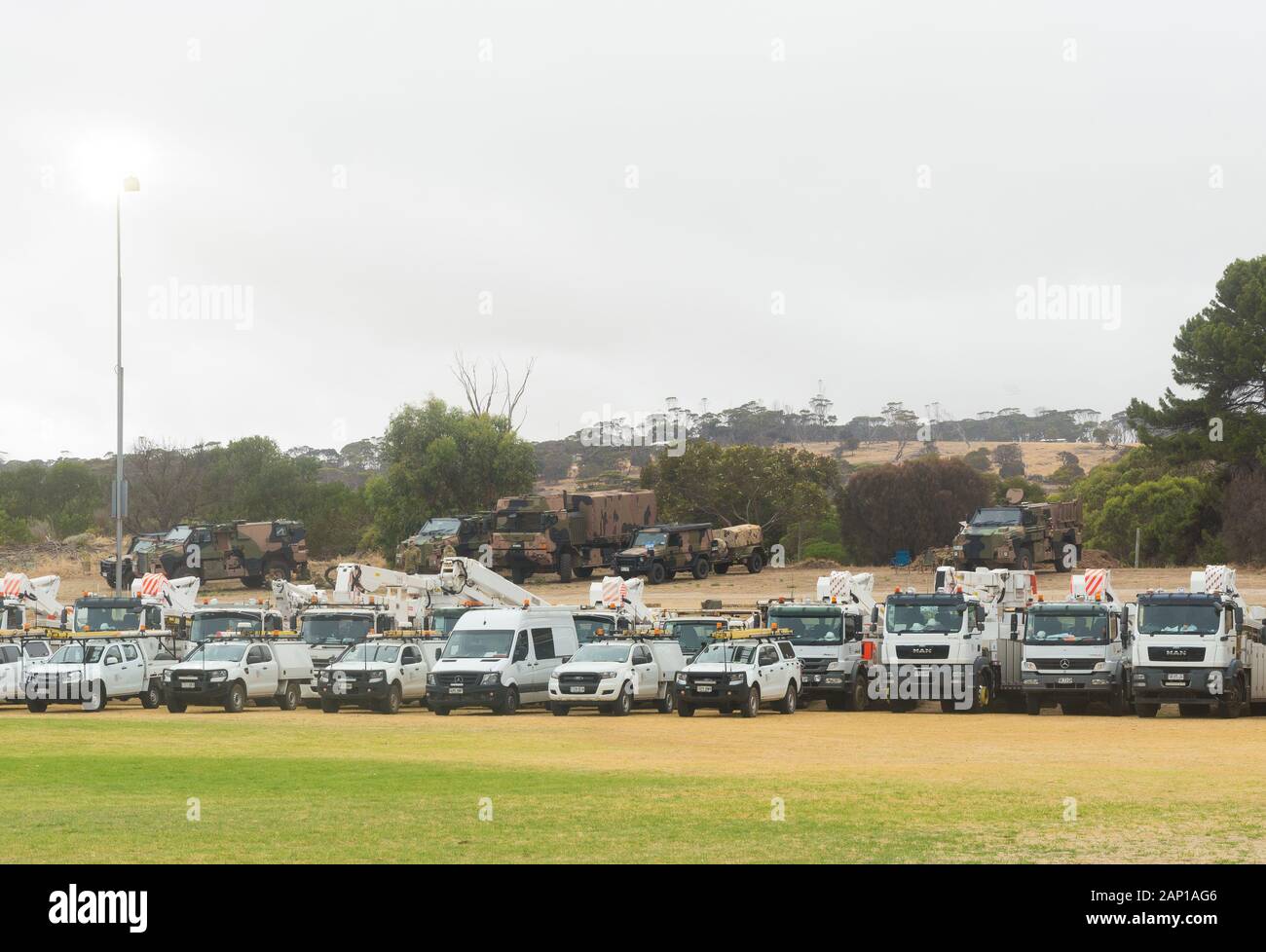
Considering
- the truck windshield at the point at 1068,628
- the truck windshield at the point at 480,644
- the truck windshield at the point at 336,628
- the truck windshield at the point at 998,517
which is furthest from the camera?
the truck windshield at the point at 998,517

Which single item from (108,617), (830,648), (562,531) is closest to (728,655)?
(830,648)

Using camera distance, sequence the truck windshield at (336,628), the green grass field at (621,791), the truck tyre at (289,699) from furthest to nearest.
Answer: the truck windshield at (336,628)
the truck tyre at (289,699)
the green grass field at (621,791)

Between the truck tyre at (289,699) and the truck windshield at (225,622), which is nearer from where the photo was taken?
the truck tyre at (289,699)

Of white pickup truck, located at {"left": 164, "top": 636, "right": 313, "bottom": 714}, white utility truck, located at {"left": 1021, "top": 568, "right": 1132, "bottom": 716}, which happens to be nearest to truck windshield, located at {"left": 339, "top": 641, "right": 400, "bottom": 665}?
white pickup truck, located at {"left": 164, "top": 636, "right": 313, "bottom": 714}

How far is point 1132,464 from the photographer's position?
80.1m

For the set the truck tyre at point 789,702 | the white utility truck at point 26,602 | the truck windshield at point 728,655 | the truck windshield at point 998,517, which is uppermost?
the truck windshield at point 998,517

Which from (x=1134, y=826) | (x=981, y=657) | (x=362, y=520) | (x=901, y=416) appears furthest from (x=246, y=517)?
(x=901, y=416)

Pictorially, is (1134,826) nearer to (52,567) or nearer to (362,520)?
(52,567)

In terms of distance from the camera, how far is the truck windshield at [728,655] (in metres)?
33.3

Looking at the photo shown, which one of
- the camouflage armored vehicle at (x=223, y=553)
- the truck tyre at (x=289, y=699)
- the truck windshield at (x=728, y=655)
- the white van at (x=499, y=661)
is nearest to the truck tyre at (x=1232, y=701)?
the truck windshield at (x=728, y=655)

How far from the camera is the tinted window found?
35.5 meters

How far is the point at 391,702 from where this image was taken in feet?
114

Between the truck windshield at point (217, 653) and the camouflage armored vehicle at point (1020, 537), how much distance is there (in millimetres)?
28916

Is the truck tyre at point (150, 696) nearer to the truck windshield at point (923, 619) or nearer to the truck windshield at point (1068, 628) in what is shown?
the truck windshield at point (923, 619)
